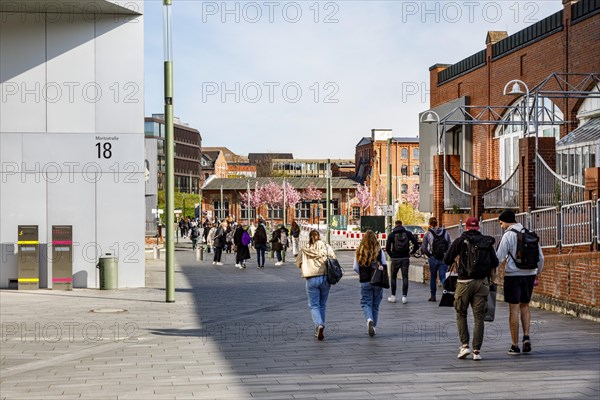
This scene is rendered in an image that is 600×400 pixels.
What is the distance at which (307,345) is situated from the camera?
12680mm

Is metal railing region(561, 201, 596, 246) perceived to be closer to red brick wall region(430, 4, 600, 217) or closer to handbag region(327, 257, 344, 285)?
handbag region(327, 257, 344, 285)

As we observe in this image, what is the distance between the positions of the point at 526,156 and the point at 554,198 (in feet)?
5.71

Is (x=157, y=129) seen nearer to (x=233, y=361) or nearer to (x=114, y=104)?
(x=114, y=104)

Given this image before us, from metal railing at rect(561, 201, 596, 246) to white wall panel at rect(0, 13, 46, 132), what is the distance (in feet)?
41.8

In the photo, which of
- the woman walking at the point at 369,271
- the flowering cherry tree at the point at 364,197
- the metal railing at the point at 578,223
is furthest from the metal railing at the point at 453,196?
the flowering cherry tree at the point at 364,197

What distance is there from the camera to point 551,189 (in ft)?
66.2

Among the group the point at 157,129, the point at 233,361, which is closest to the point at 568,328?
the point at 233,361

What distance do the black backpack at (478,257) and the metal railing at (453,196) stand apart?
19.1m

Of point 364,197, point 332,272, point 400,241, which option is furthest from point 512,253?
point 364,197

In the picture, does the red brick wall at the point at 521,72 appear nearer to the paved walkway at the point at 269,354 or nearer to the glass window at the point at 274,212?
the paved walkway at the point at 269,354

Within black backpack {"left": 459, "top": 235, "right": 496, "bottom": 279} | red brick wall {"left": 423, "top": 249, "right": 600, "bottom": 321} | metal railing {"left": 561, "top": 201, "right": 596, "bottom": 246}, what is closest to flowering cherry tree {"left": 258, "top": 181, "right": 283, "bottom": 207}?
metal railing {"left": 561, "top": 201, "right": 596, "bottom": 246}

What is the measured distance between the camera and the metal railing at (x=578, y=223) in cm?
1672

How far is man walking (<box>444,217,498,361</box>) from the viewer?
36.3 ft

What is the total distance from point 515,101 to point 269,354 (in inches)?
1006
